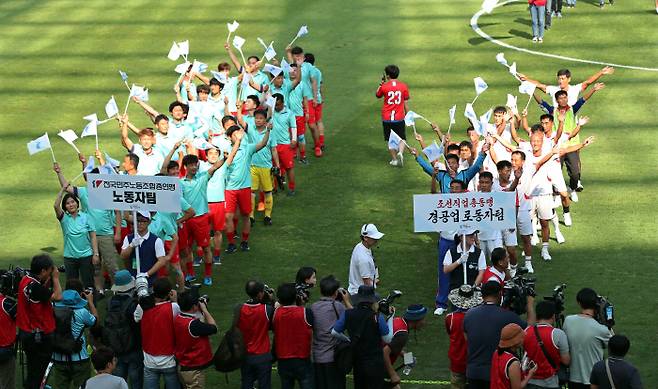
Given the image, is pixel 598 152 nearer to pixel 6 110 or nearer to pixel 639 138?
pixel 639 138

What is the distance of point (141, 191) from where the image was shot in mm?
15672

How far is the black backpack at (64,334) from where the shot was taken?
1348cm

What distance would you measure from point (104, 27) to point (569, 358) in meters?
23.1

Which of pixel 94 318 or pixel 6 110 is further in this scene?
pixel 6 110

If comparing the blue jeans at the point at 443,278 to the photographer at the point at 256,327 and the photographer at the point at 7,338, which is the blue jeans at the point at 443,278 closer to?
the photographer at the point at 256,327

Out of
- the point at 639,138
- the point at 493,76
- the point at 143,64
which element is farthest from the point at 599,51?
the point at 143,64

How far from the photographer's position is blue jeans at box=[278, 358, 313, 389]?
43.9ft

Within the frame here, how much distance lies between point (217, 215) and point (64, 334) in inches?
208

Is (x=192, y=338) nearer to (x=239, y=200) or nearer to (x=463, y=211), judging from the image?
(x=463, y=211)

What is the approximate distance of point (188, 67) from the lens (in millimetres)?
22625

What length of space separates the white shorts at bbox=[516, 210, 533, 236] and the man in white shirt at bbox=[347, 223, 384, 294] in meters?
3.41

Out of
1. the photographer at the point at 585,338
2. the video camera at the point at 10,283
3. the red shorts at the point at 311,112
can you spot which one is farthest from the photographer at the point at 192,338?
the red shorts at the point at 311,112

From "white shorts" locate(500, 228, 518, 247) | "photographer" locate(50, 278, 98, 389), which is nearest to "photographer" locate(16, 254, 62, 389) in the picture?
"photographer" locate(50, 278, 98, 389)

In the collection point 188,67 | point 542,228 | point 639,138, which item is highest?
point 188,67
